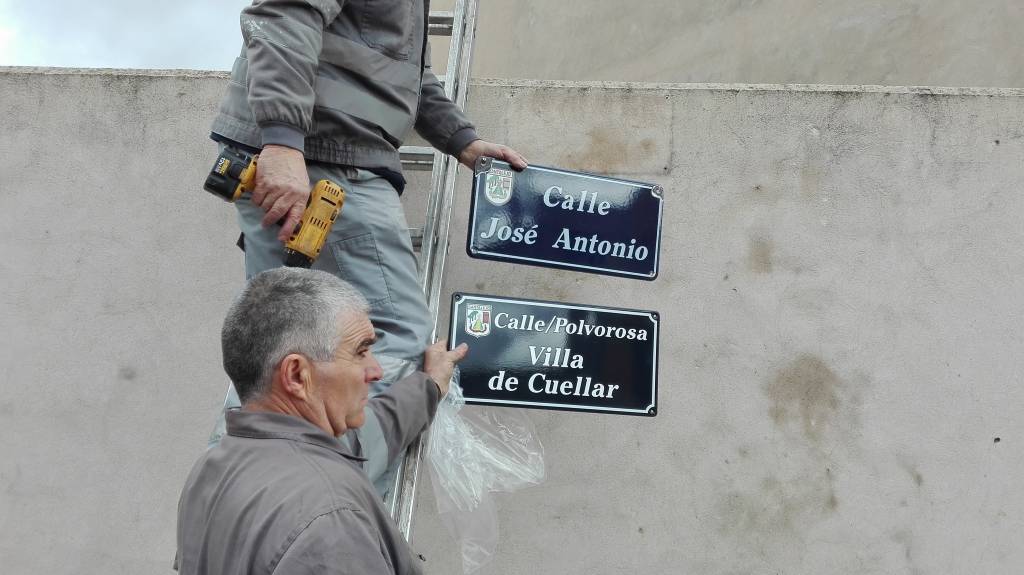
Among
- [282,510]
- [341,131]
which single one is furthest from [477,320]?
[282,510]

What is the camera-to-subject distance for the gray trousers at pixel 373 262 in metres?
2.17

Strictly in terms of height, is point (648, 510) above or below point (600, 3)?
Result: below

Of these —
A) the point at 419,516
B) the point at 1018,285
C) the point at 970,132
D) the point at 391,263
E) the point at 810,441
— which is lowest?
the point at 419,516

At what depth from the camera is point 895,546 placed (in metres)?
3.04

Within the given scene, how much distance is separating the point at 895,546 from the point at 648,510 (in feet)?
2.45

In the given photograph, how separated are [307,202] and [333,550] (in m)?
0.89

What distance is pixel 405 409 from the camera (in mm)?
2092

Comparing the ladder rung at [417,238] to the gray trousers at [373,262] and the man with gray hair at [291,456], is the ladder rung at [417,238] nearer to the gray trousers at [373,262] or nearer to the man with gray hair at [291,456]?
the gray trousers at [373,262]

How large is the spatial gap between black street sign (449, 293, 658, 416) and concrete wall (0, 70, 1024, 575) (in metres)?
0.58

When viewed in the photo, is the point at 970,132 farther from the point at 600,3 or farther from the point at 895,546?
the point at 600,3

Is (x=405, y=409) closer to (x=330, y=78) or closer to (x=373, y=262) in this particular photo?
(x=373, y=262)

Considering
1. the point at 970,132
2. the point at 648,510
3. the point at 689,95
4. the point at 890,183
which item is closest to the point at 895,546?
the point at 648,510

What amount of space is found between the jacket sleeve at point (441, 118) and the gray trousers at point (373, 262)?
1.47 ft

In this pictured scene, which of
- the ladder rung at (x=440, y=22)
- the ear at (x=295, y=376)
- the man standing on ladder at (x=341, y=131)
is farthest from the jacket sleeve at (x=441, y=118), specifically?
the ear at (x=295, y=376)
